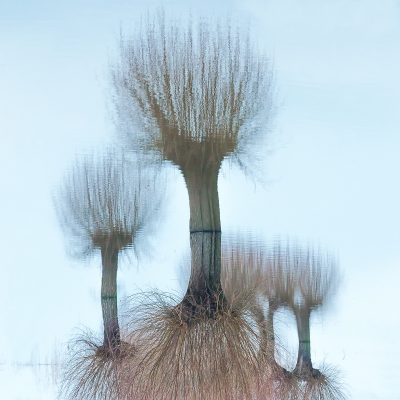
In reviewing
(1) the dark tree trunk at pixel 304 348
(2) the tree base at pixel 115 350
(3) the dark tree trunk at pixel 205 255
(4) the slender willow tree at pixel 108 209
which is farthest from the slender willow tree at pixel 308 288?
(3) the dark tree trunk at pixel 205 255

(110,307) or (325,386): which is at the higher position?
(110,307)

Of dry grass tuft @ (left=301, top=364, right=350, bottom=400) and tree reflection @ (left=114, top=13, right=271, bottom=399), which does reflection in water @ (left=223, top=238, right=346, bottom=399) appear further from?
tree reflection @ (left=114, top=13, right=271, bottom=399)

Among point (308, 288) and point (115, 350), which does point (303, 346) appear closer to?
point (308, 288)

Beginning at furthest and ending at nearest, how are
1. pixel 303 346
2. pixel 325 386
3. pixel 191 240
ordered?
pixel 325 386 → pixel 303 346 → pixel 191 240

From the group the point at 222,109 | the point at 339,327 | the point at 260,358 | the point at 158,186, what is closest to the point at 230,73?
the point at 222,109

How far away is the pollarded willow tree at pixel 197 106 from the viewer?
12.6 feet

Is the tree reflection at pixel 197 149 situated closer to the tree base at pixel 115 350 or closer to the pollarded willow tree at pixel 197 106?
the pollarded willow tree at pixel 197 106

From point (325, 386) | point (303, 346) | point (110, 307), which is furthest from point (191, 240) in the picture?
point (325, 386)

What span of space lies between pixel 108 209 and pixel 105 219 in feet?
0.25

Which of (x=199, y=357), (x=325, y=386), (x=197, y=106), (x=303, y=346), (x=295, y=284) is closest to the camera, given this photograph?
(x=199, y=357)

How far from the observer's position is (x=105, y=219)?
4.88m

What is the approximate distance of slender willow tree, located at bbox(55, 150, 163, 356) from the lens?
4.53 m

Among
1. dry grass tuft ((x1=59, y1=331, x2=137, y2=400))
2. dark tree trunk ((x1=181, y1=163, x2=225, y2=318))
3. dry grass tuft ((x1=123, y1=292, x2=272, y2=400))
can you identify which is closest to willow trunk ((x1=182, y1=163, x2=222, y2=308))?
dark tree trunk ((x1=181, y1=163, x2=225, y2=318))

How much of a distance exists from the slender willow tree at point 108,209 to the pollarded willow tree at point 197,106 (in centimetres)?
43
